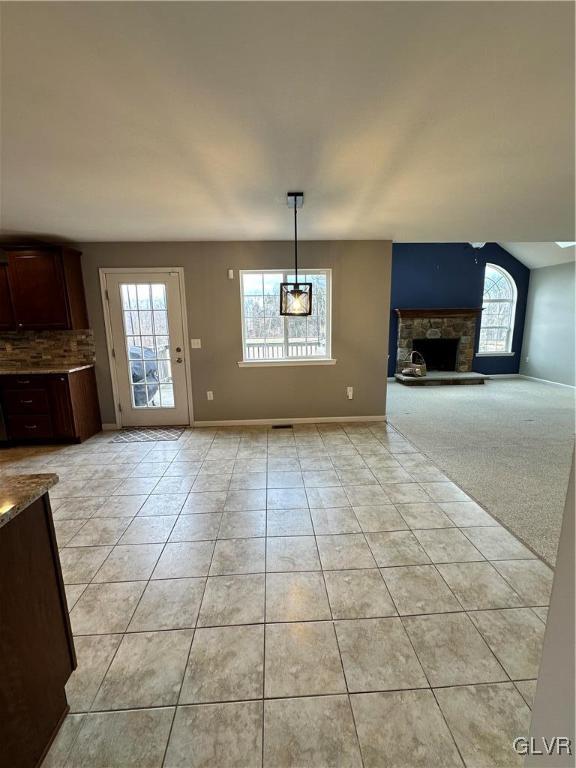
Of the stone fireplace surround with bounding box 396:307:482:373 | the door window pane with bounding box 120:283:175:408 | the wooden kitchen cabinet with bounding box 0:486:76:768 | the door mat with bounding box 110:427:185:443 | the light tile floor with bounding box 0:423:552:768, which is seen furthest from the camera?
the stone fireplace surround with bounding box 396:307:482:373

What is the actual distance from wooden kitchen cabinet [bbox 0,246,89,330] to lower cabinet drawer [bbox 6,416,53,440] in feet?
3.46

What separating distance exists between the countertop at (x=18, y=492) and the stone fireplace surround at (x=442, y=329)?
735 cm

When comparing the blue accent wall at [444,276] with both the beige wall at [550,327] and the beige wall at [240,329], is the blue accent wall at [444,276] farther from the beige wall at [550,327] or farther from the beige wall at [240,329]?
the beige wall at [240,329]

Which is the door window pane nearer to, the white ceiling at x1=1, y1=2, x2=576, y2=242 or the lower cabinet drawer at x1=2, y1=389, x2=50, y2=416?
the lower cabinet drawer at x1=2, y1=389, x2=50, y2=416

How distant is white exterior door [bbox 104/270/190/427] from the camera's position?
4.05 meters

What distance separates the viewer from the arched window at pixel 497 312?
764 cm

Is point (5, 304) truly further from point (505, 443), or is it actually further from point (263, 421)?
point (505, 443)

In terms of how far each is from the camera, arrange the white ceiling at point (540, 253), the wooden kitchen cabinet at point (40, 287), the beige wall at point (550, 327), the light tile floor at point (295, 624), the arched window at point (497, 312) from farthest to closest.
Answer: the arched window at point (497, 312) → the beige wall at point (550, 327) → the white ceiling at point (540, 253) → the wooden kitchen cabinet at point (40, 287) → the light tile floor at point (295, 624)

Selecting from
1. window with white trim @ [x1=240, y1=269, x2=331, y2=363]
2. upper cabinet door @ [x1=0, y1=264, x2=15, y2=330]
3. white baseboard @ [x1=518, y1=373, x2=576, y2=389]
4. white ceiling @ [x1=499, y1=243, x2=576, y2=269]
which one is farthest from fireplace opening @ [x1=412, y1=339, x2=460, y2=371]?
upper cabinet door @ [x1=0, y1=264, x2=15, y2=330]

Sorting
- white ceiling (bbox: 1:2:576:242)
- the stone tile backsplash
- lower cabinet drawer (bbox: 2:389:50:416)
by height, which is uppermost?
white ceiling (bbox: 1:2:576:242)

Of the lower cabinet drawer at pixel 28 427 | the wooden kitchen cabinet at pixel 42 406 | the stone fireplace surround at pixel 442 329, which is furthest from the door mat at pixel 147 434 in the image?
the stone fireplace surround at pixel 442 329

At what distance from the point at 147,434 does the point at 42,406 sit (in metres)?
1.17

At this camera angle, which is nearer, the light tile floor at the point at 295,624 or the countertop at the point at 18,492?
the countertop at the point at 18,492

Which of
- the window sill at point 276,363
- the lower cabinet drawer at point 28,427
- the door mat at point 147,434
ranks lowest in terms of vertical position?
the door mat at point 147,434
